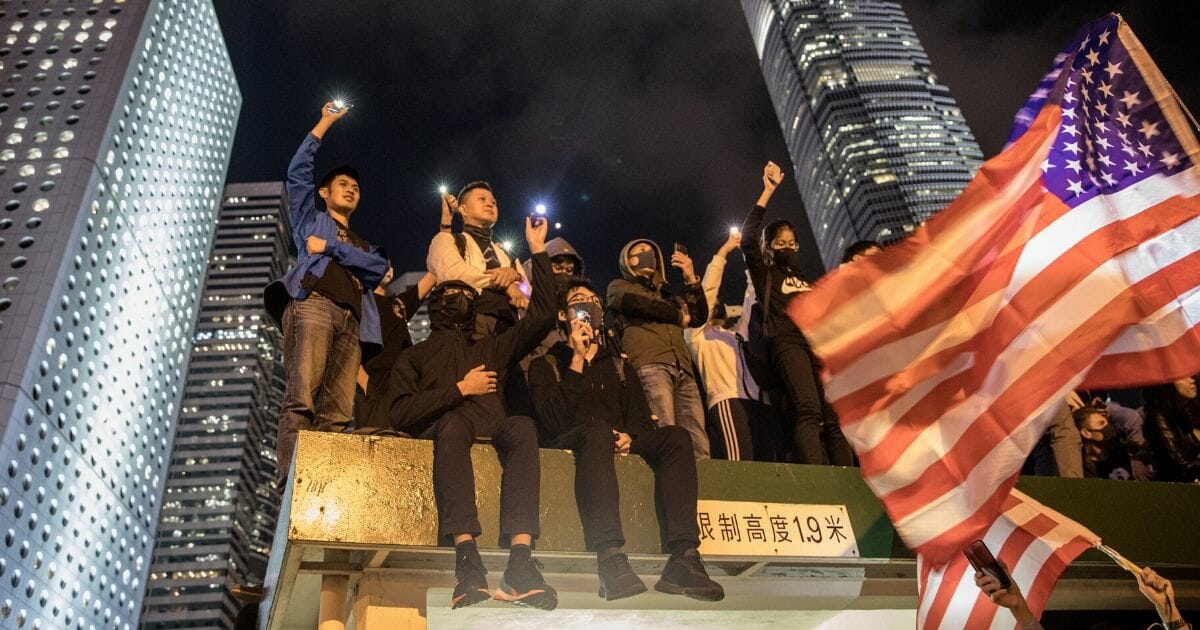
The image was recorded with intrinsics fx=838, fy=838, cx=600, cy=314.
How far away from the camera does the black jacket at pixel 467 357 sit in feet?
16.2

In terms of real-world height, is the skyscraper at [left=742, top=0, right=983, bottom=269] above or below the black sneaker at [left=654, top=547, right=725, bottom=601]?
above

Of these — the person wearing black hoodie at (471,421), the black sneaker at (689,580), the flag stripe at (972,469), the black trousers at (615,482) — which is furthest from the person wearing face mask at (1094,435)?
the person wearing black hoodie at (471,421)

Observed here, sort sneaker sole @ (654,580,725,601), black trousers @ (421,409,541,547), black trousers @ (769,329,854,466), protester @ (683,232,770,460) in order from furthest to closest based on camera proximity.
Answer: protester @ (683,232,770,460), black trousers @ (769,329,854,466), black trousers @ (421,409,541,547), sneaker sole @ (654,580,725,601)

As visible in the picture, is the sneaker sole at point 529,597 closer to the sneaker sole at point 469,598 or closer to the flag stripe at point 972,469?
Answer: the sneaker sole at point 469,598

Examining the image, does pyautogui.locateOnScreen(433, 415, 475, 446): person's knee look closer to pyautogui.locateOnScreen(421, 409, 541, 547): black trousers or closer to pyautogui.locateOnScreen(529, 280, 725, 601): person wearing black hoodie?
pyautogui.locateOnScreen(421, 409, 541, 547): black trousers

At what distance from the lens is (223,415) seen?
131 m

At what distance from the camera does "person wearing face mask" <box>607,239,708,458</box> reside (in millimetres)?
6656

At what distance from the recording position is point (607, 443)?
461 centimetres

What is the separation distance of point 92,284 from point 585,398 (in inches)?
2776

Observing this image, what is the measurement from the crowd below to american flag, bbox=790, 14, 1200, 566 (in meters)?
0.83

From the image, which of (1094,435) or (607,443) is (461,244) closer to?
(607,443)

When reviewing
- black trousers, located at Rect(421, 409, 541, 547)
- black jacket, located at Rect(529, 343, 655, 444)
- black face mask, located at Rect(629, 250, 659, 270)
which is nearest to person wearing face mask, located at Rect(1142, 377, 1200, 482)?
black face mask, located at Rect(629, 250, 659, 270)

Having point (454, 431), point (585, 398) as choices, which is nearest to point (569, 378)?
point (585, 398)

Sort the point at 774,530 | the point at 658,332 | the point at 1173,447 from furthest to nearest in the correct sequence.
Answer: the point at 1173,447
the point at 658,332
the point at 774,530
